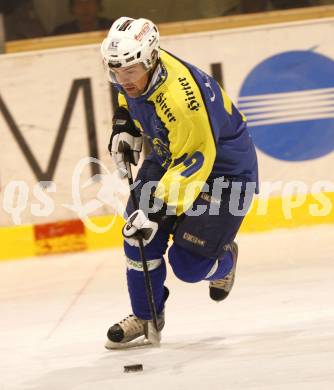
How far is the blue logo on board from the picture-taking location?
20.9ft

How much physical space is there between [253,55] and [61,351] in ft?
9.63

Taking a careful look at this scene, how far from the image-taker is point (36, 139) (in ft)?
20.9

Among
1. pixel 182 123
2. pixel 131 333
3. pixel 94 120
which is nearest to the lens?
pixel 182 123

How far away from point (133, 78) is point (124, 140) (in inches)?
17.7

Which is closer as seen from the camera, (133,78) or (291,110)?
(133,78)

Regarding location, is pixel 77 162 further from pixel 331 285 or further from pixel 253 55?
pixel 331 285

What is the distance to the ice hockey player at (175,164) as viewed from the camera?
3.62 m

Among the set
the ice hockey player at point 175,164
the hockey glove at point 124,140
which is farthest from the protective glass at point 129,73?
the hockey glove at point 124,140

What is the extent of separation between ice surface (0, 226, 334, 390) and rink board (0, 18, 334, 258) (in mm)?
377

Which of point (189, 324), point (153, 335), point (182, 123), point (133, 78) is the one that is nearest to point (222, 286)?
point (189, 324)

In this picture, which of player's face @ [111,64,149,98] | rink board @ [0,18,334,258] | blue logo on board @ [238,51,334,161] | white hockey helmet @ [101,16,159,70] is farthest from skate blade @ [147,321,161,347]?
blue logo on board @ [238,51,334,161]

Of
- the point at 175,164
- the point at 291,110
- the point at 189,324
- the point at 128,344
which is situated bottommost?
the point at 291,110

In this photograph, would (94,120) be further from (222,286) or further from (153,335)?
(153,335)

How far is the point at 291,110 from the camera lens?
6367 millimetres
